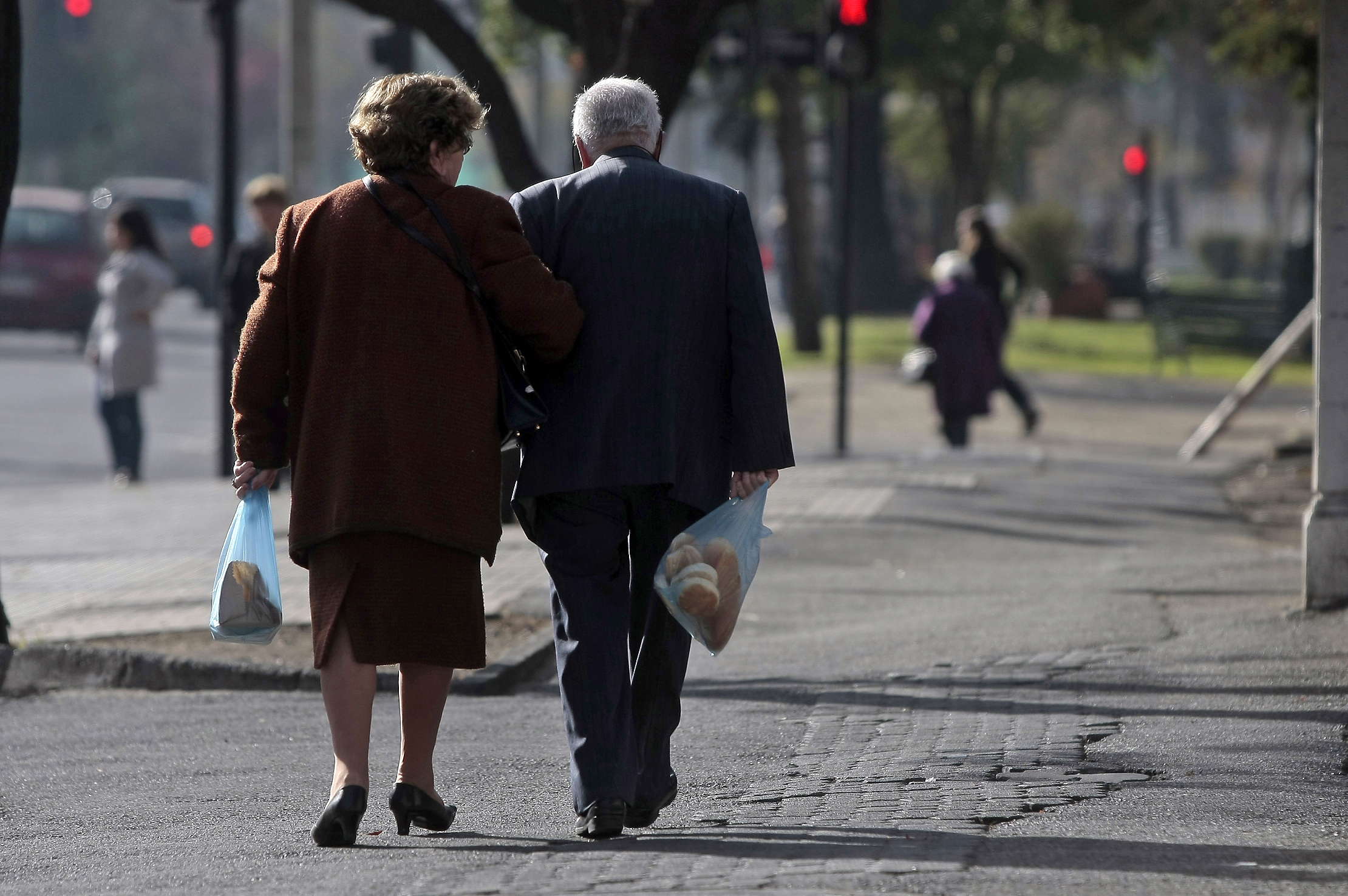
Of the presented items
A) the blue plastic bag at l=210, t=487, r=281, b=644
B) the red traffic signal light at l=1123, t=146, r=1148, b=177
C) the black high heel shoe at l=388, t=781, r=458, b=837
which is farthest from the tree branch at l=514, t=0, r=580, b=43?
the red traffic signal light at l=1123, t=146, r=1148, b=177

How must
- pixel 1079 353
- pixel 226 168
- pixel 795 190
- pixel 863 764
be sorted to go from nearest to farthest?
pixel 863 764, pixel 226 168, pixel 1079 353, pixel 795 190

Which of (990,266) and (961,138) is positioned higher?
(961,138)

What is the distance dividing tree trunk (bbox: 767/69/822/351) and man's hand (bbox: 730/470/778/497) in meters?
20.9

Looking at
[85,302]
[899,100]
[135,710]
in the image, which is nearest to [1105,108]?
[899,100]

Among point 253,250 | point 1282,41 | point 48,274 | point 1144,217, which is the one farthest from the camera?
point 1144,217

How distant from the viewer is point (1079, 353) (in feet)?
81.8

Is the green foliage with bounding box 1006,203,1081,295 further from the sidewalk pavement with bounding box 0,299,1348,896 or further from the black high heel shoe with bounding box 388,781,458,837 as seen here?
the black high heel shoe with bounding box 388,781,458,837

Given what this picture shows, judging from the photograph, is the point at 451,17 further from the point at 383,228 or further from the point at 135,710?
the point at 383,228

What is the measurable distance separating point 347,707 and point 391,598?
0.27m

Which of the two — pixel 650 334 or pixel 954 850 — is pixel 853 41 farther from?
pixel 954 850

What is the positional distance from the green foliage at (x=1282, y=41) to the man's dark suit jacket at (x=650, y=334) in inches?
270

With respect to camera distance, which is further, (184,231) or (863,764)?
(184,231)

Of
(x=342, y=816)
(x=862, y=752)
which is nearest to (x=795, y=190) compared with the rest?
(x=862, y=752)

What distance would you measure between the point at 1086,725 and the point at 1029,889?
1922 mm
